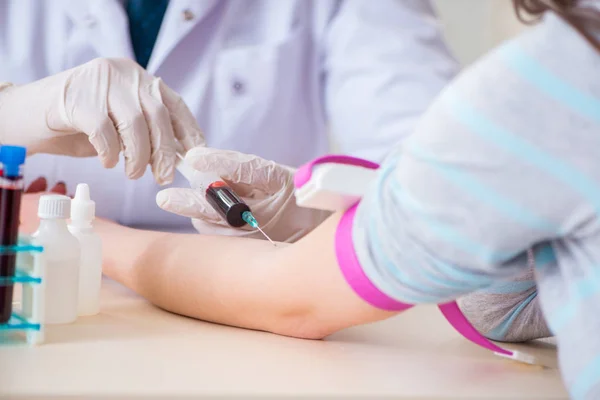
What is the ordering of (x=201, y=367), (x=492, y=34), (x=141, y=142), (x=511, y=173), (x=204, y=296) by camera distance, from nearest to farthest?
1. (x=511, y=173)
2. (x=201, y=367)
3. (x=204, y=296)
4. (x=141, y=142)
5. (x=492, y=34)

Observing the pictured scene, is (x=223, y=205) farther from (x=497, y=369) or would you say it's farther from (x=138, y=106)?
(x=497, y=369)

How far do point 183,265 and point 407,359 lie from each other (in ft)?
1.02

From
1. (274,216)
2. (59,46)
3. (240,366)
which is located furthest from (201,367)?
(59,46)

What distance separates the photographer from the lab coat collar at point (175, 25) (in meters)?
1.35

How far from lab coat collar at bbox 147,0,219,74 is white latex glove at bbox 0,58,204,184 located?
35 centimetres

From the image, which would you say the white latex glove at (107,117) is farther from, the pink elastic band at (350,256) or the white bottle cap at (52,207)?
the pink elastic band at (350,256)

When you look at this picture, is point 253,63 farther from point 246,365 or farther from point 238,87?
point 246,365

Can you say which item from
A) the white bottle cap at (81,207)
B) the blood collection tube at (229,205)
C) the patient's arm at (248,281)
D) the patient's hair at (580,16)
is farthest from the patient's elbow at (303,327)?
the patient's hair at (580,16)

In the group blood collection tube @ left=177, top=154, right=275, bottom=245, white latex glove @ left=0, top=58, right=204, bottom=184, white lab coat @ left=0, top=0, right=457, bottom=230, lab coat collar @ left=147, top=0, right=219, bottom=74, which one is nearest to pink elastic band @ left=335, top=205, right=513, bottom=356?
blood collection tube @ left=177, top=154, right=275, bottom=245

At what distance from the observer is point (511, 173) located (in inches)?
18.0

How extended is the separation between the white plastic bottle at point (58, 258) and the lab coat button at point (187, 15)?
2.48 ft

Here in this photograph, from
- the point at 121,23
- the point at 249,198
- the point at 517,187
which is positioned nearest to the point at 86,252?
the point at 249,198

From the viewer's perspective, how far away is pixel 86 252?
78cm

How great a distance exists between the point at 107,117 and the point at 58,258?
0.28 m
